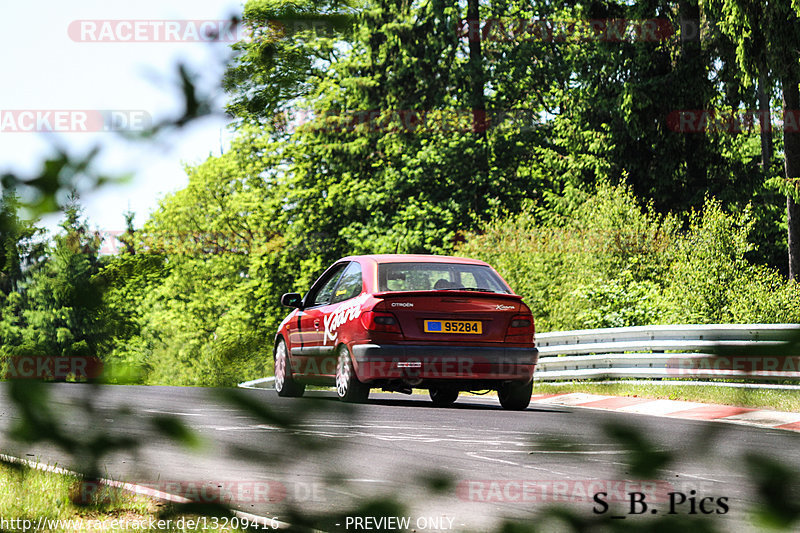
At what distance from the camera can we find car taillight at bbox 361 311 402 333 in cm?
1097

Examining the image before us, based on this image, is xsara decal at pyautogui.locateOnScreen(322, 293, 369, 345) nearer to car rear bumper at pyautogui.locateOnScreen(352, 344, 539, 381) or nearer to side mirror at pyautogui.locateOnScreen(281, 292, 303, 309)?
car rear bumper at pyautogui.locateOnScreen(352, 344, 539, 381)

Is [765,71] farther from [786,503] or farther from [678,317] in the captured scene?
[786,503]

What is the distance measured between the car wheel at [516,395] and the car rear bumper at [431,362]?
84cm

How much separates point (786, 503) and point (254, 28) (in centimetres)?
104

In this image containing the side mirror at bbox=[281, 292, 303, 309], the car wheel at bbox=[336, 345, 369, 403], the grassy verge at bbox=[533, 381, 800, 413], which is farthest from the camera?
the side mirror at bbox=[281, 292, 303, 309]

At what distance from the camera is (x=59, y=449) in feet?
5.49

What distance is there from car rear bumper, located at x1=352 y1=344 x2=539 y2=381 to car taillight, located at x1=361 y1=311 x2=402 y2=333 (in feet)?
0.57

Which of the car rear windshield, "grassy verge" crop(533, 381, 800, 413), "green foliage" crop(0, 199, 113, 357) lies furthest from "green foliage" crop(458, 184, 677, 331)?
"green foliage" crop(0, 199, 113, 357)

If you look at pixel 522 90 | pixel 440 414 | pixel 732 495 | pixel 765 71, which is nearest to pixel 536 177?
pixel 522 90

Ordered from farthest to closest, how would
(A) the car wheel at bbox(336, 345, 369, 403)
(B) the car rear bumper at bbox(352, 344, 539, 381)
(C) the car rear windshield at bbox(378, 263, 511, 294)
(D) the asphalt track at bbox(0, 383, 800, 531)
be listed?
(C) the car rear windshield at bbox(378, 263, 511, 294) → (B) the car rear bumper at bbox(352, 344, 539, 381) → (A) the car wheel at bbox(336, 345, 369, 403) → (D) the asphalt track at bbox(0, 383, 800, 531)

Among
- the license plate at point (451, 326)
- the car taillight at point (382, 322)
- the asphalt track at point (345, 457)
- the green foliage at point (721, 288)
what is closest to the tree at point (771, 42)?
the green foliage at point (721, 288)

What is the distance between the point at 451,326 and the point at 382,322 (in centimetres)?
70

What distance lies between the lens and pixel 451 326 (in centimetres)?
1105

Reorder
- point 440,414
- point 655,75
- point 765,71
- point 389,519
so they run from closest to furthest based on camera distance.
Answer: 1. point 389,519
2. point 440,414
3. point 765,71
4. point 655,75
